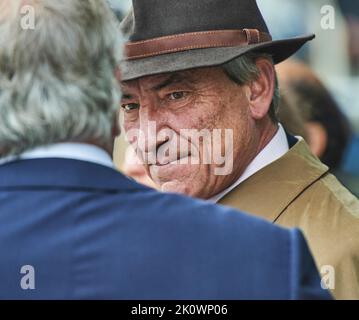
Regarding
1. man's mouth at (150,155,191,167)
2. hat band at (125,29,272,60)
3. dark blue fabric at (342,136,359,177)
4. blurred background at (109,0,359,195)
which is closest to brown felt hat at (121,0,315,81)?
hat band at (125,29,272,60)

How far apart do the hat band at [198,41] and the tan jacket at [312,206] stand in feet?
1.37

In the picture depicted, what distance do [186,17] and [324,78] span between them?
279cm

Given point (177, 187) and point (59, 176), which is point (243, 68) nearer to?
point (177, 187)

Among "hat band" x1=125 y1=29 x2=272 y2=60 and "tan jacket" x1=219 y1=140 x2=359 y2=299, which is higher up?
"hat band" x1=125 y1=29 x2=272 y2=60

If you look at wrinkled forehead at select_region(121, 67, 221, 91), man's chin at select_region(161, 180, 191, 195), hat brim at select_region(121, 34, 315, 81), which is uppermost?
hat brim at select_region(121, 34, 315, 81)

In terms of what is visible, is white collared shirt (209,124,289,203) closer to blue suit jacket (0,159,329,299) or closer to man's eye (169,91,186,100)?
man's eye (169,91,186,100)

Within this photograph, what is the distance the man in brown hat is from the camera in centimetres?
352

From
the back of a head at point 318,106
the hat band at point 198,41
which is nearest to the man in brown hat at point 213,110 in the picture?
the hat band at point 198,41

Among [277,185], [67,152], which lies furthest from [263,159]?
[67,152]

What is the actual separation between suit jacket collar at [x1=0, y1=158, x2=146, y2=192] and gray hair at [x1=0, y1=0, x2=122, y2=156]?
45 millimetres

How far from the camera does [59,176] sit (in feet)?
7.46

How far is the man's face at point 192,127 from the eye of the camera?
356cm

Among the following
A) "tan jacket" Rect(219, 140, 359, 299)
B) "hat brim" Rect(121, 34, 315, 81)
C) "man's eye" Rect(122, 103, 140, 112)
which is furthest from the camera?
"man's eye" Rect(122, 103, 140, 112)
